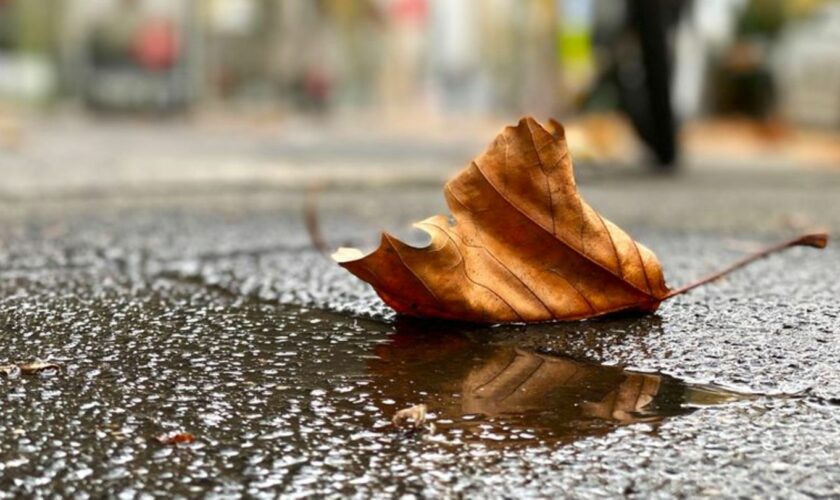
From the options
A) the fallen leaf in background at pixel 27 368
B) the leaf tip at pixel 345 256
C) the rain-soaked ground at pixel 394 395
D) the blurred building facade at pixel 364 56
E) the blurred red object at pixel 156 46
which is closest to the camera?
the rain-soaked ground at pixel 394 395

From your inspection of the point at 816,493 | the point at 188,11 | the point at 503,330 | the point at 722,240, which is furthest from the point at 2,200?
the point at 188,11

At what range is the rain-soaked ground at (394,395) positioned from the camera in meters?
0.85

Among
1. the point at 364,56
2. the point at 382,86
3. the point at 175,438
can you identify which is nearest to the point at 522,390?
the point at 175,438

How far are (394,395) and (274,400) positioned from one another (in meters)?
0.11

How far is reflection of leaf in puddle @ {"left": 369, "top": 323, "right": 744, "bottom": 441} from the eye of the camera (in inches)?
39.0

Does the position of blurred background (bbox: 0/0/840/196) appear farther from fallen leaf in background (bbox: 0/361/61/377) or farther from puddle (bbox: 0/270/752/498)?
fallen leaf in background (bbox: 0/361/61/377)

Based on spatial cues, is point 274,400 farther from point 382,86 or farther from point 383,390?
point 382,86

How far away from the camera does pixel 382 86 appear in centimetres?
2247

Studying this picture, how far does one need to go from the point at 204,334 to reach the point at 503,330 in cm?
34

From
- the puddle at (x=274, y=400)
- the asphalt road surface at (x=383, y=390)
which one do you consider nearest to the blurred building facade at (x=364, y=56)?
the asphalt road surface at (x=383, y=390)

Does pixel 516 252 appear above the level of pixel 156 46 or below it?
→ below

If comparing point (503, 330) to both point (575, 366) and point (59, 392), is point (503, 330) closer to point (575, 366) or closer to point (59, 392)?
point (575, 366)

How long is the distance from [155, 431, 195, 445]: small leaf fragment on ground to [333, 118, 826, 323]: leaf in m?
0.39

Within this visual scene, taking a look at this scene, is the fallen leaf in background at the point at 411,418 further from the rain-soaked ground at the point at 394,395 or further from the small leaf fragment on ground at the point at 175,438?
the small leaf fragment on ground at the point at 175,438
